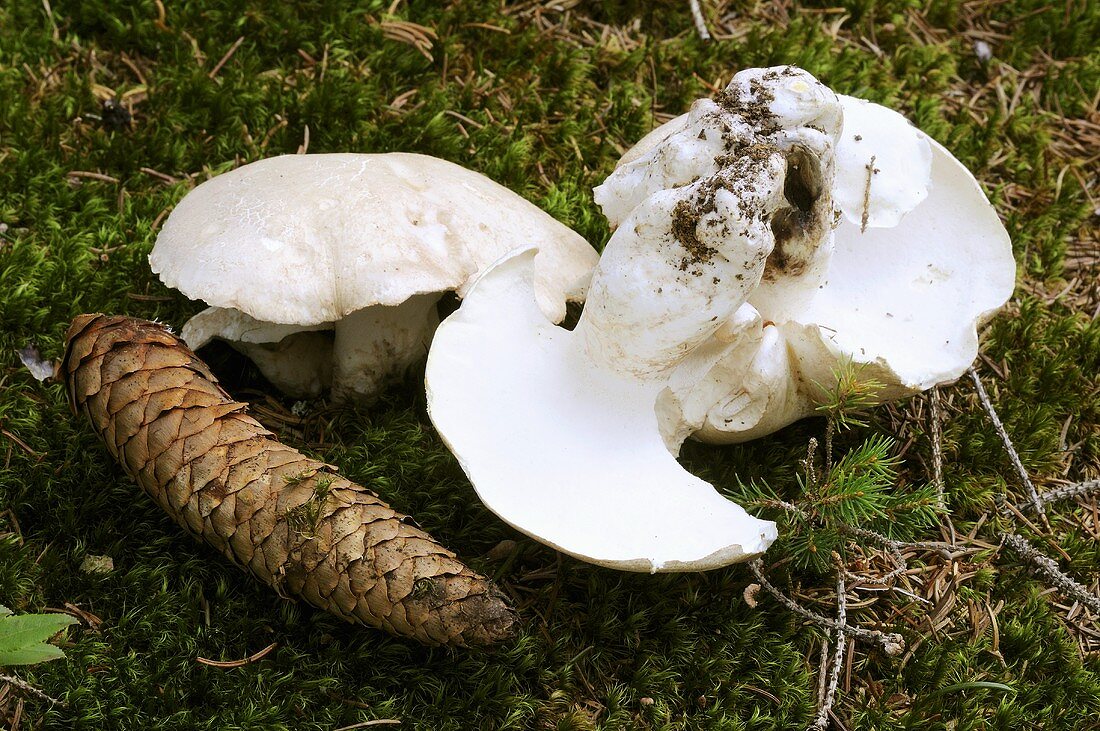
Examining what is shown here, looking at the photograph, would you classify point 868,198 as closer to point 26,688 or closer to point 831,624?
point 831,624

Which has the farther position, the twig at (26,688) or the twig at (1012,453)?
the twig at (1012,453)

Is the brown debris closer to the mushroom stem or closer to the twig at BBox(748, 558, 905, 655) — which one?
the mushroom stem

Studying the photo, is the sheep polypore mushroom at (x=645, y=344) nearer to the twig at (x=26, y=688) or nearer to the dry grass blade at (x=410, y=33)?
the twig at (x=26, y=688)

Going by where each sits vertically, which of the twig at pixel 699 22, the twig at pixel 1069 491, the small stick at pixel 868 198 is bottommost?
the twig at pixel 1069 491

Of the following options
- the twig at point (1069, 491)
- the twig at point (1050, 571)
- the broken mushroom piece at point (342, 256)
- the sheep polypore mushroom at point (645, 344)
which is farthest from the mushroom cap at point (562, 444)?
the twig at point (1069, 491)

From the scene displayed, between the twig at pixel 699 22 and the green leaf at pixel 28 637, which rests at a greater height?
the twig at pixel 699 22

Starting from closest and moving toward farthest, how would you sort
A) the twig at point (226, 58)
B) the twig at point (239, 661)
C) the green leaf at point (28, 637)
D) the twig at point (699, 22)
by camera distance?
the green leaf at point (28, 637)
the twig at point (239, 661)
the twig at point (226, 58)
the twig at point (699, 22)

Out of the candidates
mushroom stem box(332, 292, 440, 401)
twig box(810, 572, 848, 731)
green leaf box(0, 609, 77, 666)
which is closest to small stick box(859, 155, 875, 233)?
twig box(810, 572, 848, 731)

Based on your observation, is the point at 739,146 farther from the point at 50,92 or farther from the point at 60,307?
the point at 50,92

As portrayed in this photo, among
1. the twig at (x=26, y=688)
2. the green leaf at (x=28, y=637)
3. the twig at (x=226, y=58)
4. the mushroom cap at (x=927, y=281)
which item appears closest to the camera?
the green leaf at (x=28, y=637)
